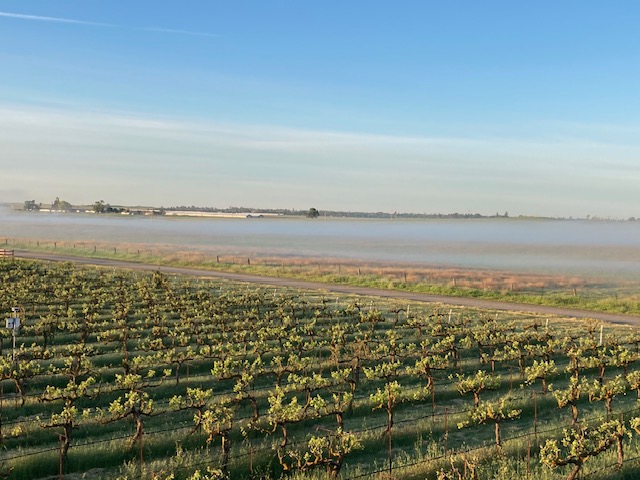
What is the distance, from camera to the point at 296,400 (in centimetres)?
1708

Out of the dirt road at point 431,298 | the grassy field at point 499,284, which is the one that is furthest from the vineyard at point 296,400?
the grassy field at point 499,284

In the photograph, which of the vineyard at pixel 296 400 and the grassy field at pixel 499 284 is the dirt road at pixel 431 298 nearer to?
the grassy field at pixel 499 284

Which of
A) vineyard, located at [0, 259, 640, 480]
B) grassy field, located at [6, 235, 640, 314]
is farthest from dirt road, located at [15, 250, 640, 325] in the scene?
vineyard, located at [0, 259, 640, 480]

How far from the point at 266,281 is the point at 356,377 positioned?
42.8 m

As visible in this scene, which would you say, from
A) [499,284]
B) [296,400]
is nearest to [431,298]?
[499,284]

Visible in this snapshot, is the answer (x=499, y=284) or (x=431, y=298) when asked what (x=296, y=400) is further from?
(x=499, y=284)

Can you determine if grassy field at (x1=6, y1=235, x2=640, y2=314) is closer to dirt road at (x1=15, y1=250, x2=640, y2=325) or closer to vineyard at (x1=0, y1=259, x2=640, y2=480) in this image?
dirt road at (x1=15, y1=250, x2=640, y2=325)

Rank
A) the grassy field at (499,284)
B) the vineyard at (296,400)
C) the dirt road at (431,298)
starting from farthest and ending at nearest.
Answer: the grassy field at (499,284) → the dirt road at (431,298) → the vineyard at (296,400)

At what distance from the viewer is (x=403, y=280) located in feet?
226

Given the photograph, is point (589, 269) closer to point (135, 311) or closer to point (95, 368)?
point (135, 311)

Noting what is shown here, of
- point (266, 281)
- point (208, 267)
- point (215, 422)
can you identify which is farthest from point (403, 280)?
point (215, 422)

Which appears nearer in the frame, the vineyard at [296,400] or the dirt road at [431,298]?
the vineyard at [296,400]

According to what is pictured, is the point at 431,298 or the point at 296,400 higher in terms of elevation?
the point at 296,400

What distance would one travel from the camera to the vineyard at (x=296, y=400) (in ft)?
50.0
